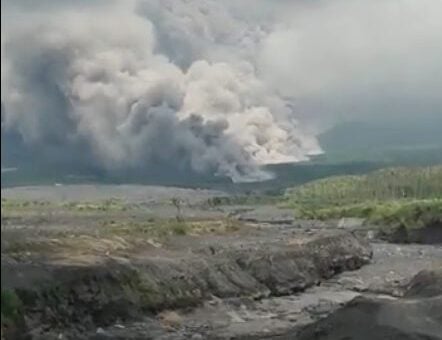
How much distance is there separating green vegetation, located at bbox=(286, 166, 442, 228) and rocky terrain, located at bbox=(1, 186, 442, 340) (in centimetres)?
4926

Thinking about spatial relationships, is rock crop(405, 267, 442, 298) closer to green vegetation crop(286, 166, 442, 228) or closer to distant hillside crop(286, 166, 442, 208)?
green vegetation crop(286, 166, 442, 228)

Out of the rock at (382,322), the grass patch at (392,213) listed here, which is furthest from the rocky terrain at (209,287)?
the grass patch at (392,213)

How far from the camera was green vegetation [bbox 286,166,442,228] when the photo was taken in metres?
142

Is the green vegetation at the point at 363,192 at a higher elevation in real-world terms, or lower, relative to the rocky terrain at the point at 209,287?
higher

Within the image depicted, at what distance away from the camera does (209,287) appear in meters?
55.1

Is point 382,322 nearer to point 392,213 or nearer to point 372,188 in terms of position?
point 392,213

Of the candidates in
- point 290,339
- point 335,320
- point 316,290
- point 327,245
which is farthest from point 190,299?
point 327,245

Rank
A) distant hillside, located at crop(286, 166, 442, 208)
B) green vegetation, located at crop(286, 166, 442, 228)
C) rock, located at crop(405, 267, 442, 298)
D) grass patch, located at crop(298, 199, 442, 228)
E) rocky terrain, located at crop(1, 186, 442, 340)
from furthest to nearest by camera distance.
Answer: distant hillside, located at crop(286, 166, 442, 208)
green vegetation, located at crop(286, 166, 442, 228)
grass patch, located at crop(298, 199, 442, 228)
rock, located at crop(405, 267, 442, 298)
rocky terrain, located at crop(1, 186, 442, 340)

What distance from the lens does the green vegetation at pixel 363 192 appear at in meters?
142

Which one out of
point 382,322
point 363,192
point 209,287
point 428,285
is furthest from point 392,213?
point 382,322

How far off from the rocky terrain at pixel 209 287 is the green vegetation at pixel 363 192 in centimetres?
4926

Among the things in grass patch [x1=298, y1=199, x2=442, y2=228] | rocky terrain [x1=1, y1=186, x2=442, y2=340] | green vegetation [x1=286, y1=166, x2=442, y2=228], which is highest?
green vegetation [x1=286, y1=166, x2=442, y2=228]

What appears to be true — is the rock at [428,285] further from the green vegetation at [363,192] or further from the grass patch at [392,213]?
the green vegetation at [363,192]

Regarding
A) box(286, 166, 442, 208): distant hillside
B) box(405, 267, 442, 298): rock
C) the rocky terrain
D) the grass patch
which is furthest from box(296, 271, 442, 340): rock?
box(286, 166, 442, 208): distant hillside
